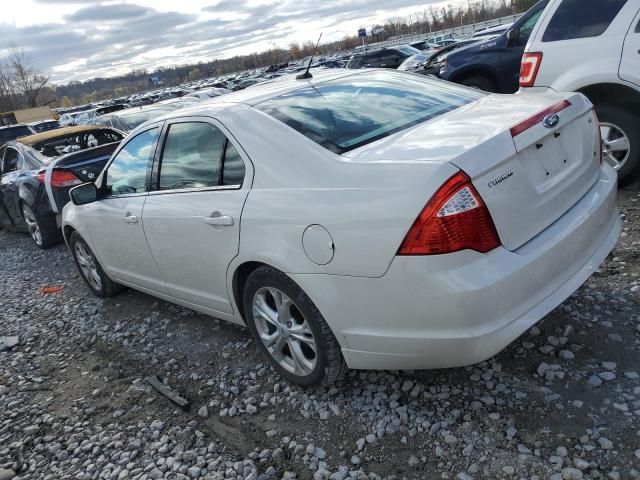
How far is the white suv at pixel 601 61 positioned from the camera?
4570mm

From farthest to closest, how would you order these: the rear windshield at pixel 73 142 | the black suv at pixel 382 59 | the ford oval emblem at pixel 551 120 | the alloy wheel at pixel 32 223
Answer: the black suv at pixel 382 59
the rear windshield at pixel 73 142
the alloy wheel at pixel 32 223
the ford oval emblem at pixel 551 120

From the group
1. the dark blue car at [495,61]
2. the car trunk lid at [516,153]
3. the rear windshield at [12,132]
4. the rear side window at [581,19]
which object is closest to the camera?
the car trunk lid at [516,153]

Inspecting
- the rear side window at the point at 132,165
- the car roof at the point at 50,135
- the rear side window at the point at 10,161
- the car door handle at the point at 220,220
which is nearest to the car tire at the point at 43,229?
the rear side window at the point at 10,161

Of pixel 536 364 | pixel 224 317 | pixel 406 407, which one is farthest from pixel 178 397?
pixel 536 364

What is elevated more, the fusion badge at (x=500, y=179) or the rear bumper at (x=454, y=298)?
the fusion badge at (x=500, y=179)

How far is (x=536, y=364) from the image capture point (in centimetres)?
288

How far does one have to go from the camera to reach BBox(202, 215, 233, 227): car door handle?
2.97 metres

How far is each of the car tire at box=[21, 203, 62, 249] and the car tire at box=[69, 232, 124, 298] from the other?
108 inches

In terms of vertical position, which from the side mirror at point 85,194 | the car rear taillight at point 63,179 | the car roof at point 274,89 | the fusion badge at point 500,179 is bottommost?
the car rear taillight at point 63,179

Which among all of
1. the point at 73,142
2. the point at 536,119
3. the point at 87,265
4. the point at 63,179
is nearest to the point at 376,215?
the point at 536,119

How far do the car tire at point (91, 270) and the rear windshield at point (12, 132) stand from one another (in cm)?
1762

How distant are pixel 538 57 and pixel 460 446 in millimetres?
4037

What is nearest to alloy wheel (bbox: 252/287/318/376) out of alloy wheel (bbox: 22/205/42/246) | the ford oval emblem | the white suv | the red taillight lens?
the red taillight lens

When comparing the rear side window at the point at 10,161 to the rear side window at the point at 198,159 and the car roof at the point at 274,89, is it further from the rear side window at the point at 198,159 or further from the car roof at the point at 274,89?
the car roof at the point at 274,89
